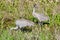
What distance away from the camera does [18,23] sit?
588 cm

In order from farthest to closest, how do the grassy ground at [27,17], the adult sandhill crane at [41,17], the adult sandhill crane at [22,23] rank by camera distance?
1. the adult sandhill crane at [41,17]
2. the adult sandhill crane at [22,23]
3. the grassy ground at [27,17]

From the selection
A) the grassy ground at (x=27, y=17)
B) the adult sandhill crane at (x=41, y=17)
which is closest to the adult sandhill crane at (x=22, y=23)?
the grassy ground at (x=27, y=17)

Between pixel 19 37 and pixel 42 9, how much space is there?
1525 mm

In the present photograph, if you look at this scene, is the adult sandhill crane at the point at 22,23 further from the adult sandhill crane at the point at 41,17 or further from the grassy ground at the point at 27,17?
the adult sandhill crane at the point at 41,17

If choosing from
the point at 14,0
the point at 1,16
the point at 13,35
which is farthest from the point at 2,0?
the point at 13,35

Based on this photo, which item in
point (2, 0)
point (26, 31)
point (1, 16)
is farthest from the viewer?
point (2, 0)

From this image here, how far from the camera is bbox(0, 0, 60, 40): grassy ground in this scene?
5344 millimetres

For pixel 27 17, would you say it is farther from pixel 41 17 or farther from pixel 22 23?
pixel 22 23

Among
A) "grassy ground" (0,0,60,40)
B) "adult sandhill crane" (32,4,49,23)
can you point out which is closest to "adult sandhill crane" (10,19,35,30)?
"grassy ground" (0,0,60,40)

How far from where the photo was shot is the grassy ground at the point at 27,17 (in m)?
5.34

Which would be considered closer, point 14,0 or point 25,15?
point 25,15

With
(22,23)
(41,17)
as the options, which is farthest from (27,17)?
(22,23)

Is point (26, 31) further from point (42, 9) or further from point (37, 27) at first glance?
point (42, 9)

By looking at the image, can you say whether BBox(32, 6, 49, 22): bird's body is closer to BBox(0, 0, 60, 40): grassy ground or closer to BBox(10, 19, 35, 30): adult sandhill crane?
BBox(0, 0, 60, 40): grassy ground
